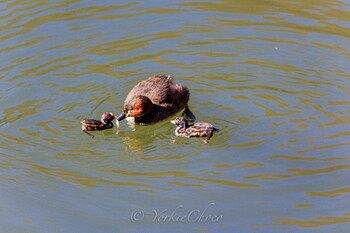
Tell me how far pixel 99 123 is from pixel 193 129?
1.02 m

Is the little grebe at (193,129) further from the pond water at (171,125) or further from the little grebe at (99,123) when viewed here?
the little grebe at (99,123)

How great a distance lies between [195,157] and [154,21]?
3.45 meters

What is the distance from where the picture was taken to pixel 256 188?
714 centimetres

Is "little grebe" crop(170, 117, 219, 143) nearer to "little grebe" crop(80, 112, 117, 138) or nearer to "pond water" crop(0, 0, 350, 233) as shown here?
"pond water" crop(0, 0, 350, 233)

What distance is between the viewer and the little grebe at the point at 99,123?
8062 mm

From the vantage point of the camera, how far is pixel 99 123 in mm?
8117

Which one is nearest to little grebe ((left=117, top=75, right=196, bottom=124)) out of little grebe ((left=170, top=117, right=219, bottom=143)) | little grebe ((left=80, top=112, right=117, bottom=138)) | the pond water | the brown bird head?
the brown bird head

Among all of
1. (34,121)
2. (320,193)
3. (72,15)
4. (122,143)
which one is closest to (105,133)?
(122,143)

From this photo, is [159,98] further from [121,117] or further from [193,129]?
[193,129]

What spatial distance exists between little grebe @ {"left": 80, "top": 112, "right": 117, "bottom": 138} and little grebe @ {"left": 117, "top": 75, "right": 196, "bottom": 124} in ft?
0.94

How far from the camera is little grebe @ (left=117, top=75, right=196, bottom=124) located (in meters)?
8.61

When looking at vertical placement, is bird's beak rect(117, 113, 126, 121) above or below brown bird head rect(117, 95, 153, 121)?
below

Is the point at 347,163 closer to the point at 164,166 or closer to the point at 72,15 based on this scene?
the point at 164,166

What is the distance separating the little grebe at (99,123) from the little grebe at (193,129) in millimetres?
726
